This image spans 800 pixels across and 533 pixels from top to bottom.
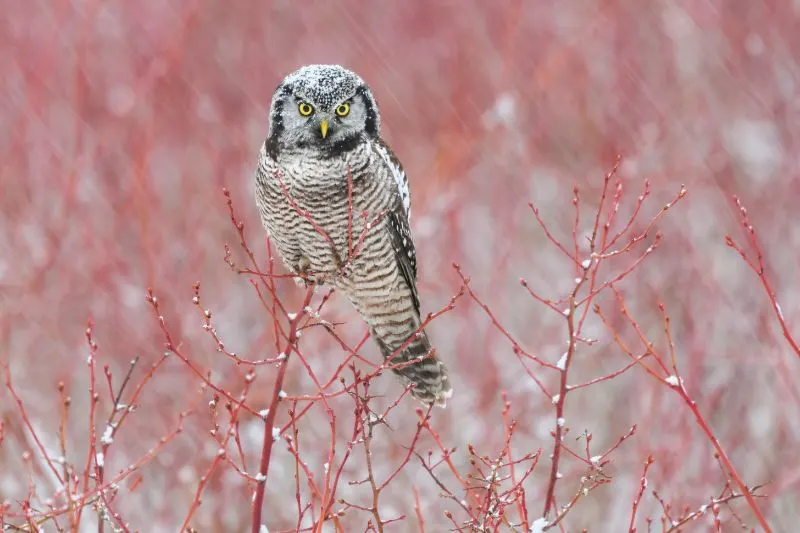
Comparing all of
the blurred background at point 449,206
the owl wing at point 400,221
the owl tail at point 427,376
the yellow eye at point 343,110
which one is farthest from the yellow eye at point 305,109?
the blurred background at point 449,206

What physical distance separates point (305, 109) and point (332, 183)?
403 millimetres

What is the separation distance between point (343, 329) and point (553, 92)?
4.96 metres

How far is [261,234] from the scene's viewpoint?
9.49 meters

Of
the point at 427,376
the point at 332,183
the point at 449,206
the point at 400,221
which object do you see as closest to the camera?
the point at 332,183

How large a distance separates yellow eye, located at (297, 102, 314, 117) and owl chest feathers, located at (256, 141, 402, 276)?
20cm

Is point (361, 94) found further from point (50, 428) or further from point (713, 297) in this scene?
point (50, 428)

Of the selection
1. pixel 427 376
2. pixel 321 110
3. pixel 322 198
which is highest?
pixel 321 110

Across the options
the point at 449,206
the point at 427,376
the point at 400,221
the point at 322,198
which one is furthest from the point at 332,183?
the point at 449,206

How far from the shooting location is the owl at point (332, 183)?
4648 mm

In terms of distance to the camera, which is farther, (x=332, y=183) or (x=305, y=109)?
(x=332, y=183)

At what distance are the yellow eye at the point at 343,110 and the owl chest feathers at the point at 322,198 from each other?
8.3 inches

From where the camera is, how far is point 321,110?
4652 mm

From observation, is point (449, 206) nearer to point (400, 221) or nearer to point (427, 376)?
point (427, 376)

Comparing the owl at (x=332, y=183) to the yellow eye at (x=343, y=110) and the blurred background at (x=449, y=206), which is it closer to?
the yellow eye at (x=343, y=110)
